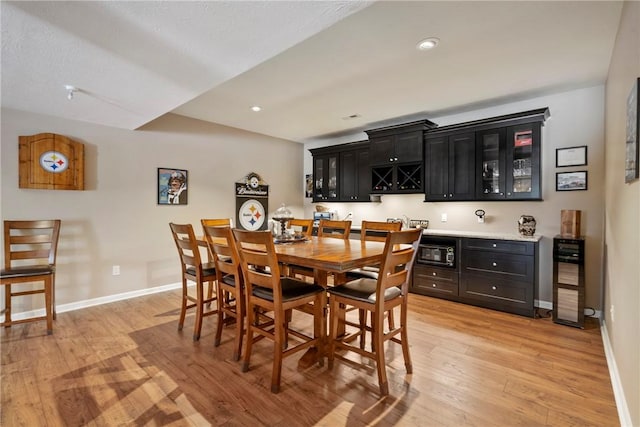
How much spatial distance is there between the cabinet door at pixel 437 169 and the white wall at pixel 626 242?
1819 millimetres

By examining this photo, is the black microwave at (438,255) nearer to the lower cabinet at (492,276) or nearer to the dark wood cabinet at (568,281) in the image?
the lower cabinet at (492,276)

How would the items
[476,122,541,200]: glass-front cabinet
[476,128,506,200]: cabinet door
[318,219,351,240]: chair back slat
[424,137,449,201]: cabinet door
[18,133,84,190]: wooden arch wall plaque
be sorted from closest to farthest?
[18,133,84,190]: wooden arch wall plaque
[318,219,351,240]: chair back slat
[476,122,541,200]: glass-front cabinet
[476,128,506,200]: cabinet door
[424,137,449,201]: cabinet door

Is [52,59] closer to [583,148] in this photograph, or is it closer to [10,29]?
[10,29]

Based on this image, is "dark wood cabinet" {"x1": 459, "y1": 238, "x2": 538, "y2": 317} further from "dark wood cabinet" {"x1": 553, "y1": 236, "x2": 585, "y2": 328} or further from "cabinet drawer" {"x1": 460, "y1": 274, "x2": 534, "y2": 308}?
"dark wood cabinet" {"x1": 553, "y1": 236, "x2": 585, "y2": 328}

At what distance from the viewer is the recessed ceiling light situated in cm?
240

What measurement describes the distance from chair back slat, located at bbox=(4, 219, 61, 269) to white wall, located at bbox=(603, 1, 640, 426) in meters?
4.57

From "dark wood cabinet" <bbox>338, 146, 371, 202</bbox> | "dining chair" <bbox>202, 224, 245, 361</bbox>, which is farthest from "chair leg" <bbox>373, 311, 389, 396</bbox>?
"dark wood cabinet" <bbox>338, 146, 371, 202</bbox>

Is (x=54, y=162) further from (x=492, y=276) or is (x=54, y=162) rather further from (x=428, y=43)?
(x=492, y=276)

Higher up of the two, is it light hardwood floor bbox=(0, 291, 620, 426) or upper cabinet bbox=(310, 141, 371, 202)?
upper cabinet bbox=(310, 141, 371, 202)

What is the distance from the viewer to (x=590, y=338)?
2.82 metres

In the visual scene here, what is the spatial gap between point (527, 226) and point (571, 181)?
2.17ft

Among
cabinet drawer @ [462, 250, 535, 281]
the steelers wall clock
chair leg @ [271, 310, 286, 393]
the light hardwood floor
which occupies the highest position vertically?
the steelers wall clock

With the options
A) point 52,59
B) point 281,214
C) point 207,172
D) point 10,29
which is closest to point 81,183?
point 207,172

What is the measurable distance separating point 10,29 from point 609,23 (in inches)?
152
